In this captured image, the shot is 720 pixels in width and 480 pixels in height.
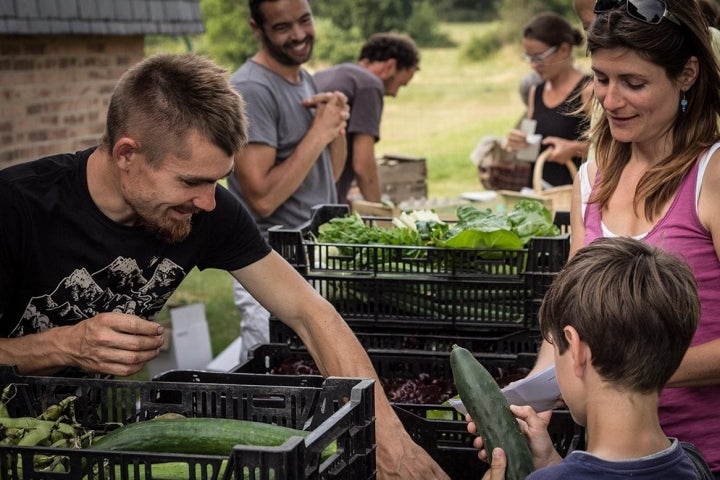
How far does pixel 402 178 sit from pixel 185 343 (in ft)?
7.69

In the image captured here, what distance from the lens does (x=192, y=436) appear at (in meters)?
2.71

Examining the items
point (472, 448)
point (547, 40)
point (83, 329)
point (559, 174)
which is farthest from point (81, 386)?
point (547, 40)

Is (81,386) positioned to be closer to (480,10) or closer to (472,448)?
(472,448)

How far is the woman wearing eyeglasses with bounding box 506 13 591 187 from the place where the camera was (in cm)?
762

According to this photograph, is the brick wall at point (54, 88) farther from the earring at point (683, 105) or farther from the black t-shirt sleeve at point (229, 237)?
the earring at point (683, 105)

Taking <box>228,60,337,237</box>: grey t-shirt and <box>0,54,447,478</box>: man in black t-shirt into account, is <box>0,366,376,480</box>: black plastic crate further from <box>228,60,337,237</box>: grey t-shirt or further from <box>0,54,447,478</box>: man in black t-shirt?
<box>228,60,337,237</box>: grey t-shirt

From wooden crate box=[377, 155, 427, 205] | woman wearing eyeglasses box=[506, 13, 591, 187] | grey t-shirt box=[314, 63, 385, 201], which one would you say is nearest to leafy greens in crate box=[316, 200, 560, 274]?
grey t-shirt box=[314, 63, 385, 201]

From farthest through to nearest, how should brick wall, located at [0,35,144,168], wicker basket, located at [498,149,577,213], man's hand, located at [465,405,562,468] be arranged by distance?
brick wall, located at [0,35,144,168] → wicker basket, located at [498,149,577,213] → man's hand, located at [465,405,562,468]

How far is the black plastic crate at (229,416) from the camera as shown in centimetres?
226

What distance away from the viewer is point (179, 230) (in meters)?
3.30

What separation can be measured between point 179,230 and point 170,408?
0.61 metres

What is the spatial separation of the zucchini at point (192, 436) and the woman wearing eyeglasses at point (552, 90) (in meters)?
5.11

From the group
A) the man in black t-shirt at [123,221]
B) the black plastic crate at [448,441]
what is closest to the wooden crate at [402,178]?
the black plastic crate at [448,441]

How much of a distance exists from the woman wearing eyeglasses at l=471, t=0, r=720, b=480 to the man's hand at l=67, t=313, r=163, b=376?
1044 mm
